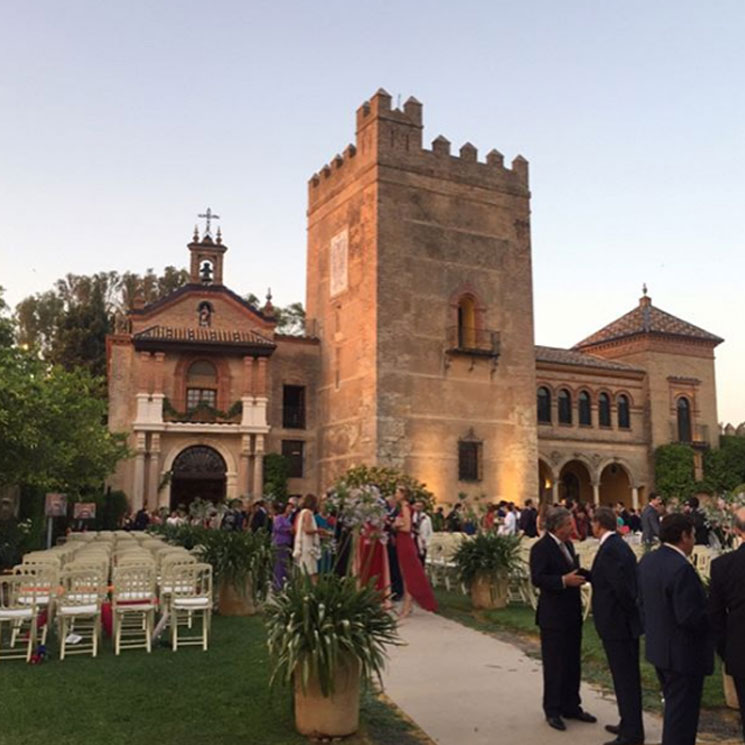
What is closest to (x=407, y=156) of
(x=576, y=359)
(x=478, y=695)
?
(x=576, y=359)

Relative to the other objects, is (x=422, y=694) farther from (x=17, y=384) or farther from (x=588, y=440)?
(x=588, y=440)

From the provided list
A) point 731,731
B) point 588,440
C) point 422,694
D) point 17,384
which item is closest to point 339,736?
point 422,694

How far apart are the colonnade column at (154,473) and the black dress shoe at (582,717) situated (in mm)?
27853

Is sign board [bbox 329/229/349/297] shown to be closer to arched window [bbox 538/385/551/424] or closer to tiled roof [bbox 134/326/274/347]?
tiled roof [bbox 134/326/274/347]

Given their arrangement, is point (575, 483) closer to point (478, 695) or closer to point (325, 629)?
point (478, 695)

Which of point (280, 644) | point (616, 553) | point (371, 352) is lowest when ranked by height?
point (280, 644)

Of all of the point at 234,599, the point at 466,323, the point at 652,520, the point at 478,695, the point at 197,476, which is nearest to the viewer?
the point at 478,695

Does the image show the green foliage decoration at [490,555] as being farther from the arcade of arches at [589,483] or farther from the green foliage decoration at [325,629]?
the arcade of arches at [589,483]

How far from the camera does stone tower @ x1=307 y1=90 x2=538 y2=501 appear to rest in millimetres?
31594

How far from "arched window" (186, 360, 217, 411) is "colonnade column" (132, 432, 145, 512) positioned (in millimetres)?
2612

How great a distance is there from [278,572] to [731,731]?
8.30 meters

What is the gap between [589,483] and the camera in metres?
40.3

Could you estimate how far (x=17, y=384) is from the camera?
13680 millimetres

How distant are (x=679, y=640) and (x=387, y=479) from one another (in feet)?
76.7
